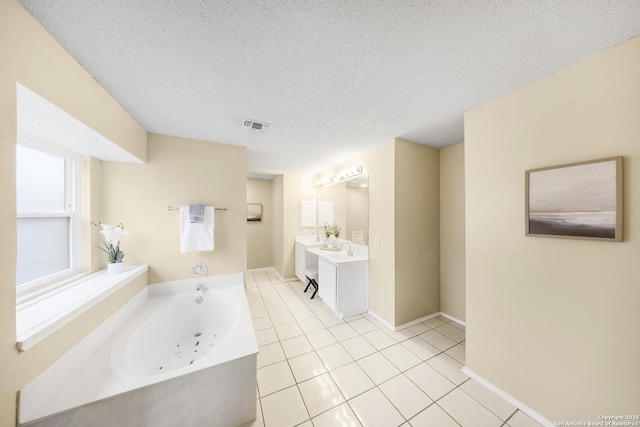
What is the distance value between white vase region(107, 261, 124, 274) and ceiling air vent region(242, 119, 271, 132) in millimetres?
1804

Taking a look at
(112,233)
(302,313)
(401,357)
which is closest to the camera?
(112,233)

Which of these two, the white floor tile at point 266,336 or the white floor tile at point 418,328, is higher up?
the white floor tile at point 266,336

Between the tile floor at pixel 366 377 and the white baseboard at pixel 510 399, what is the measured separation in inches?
1.4

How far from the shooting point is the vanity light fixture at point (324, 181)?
365cm

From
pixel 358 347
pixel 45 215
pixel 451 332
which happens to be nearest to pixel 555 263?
pixel 451 332

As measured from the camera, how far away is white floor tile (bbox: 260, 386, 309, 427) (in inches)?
51.8

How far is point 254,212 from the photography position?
4586 millimetres

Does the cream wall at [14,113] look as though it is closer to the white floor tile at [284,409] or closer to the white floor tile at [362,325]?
Answer: the white floor tile at [284,409]

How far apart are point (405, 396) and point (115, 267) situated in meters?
2.78

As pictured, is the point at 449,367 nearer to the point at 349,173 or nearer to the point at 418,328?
the point at 418,328

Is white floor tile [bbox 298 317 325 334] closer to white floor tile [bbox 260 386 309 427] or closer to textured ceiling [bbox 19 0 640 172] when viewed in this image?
white floor tile [bbox 260 386 309 427]

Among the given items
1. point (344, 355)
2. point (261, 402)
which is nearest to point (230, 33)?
point (261, 402)

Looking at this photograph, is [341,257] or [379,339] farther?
[341,257]

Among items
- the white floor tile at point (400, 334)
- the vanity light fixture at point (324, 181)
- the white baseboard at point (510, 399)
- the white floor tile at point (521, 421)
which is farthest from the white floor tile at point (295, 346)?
the vanity light fixture at point (324, 181)
